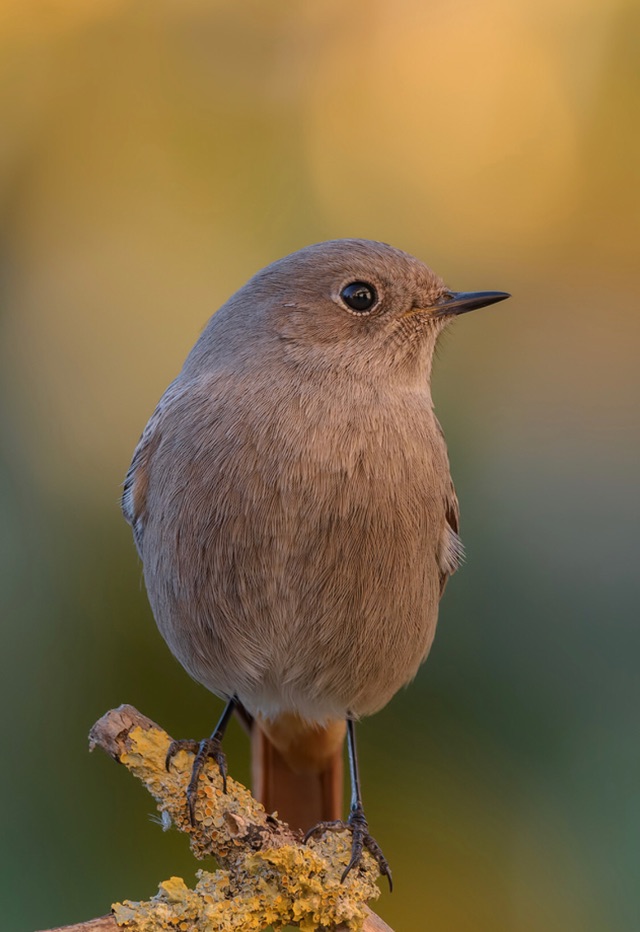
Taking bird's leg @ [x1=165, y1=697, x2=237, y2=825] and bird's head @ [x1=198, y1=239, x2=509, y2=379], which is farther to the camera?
bird's head @ [x1=198, y1=239, x2=509, y2=379]

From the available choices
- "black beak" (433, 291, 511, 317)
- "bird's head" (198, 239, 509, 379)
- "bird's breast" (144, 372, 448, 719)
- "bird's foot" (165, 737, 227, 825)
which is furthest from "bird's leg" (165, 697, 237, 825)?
"black beak" (433, 291, 511, 317)

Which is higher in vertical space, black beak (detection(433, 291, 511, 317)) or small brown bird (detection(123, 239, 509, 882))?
black beak (detection(433, 291, 511, 317))

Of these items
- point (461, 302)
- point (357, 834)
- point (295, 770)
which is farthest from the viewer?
point (295, 770)

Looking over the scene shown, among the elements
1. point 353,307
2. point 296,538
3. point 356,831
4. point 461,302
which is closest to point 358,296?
point 353,307

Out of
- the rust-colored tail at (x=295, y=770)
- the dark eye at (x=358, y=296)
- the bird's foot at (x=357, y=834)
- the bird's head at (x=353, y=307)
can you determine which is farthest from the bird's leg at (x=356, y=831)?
the dark eye at (x=358, y=296)

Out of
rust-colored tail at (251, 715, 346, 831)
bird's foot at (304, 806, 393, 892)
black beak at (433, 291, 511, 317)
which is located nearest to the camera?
bird's foot at (304, 806, 393, 892)

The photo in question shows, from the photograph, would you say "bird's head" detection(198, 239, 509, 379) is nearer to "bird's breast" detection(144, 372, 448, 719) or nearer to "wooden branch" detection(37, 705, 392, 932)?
"bird's breast" detection(144, 372, 448, 719)

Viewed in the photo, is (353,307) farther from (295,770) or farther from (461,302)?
(295,770)

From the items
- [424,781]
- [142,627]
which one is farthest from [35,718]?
[424,781]

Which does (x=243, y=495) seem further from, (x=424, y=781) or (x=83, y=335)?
(x=83, y=335)

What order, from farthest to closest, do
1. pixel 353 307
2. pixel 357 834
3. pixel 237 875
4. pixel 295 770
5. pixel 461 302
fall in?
1. pixel 295 770
2. pixel 461 302
3. pixel 353 307
4. pixel 357 834
5. pixel 237 875
